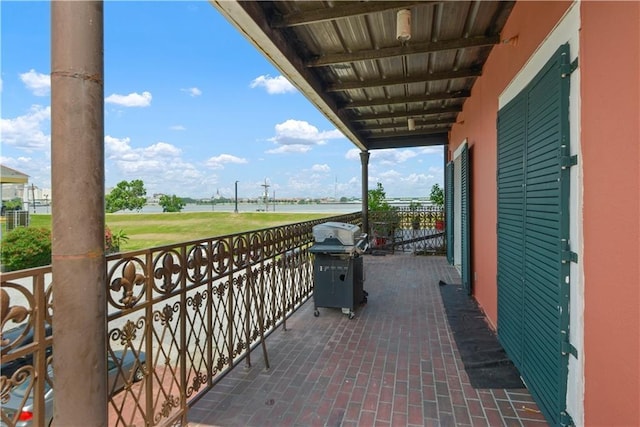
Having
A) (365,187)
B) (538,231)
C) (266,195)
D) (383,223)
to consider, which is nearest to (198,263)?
(538,231)

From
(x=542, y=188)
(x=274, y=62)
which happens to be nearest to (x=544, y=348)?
(x=542, y=188)

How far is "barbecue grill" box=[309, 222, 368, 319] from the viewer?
166 inches

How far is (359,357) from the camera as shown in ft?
10.3

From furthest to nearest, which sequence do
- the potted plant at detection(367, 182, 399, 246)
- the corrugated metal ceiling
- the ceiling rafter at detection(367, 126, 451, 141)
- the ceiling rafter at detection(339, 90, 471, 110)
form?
the potted plant at detection(367, 182, 399, 246) < the ceiling rafter at detection(367, 126, 451, 141) < the ceiling rafter at detection(339, 90, 471, 110) < the corrugated metal ceiling

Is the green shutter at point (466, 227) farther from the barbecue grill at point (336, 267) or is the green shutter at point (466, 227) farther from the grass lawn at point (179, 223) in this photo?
the grass lawn at point (179, 223)

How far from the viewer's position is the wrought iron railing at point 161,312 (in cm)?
129

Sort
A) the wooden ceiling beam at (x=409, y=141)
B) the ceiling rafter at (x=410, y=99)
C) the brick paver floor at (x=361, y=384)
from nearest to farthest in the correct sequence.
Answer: the brick paver floor at (x=361, y=384)
the ceiling rafter at (x=410, y=99)
the wooden ceiling beam at (x=409, y=141)

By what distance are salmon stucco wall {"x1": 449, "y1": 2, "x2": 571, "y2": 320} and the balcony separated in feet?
3.12

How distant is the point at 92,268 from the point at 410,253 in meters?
8.94

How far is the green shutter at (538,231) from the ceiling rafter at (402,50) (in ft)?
2.61

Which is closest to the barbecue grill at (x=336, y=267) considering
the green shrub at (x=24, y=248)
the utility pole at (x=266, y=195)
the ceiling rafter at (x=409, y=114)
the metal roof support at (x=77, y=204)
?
the ceiling rafter at (x=409, y=114)

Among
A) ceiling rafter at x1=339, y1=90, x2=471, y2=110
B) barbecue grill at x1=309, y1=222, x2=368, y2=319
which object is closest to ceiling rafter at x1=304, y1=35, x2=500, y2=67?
ceiling rafter at x1=339, y1=90, x2=471, y2=110

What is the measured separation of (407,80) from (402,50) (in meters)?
0.93

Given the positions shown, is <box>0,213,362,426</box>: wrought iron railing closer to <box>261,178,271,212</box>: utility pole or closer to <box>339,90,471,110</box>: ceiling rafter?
<box>339,90,471,110</box>: ceiling rafter
